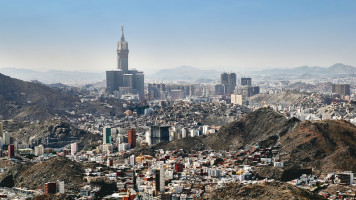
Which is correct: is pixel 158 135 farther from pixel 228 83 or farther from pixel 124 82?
pixel 228 83

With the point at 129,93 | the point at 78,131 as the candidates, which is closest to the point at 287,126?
the point at 78,131

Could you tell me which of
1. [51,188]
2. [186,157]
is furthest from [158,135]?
[51,188]

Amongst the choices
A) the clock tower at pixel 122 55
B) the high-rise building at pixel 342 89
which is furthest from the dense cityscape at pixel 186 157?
the clock tower at pixel 122 55

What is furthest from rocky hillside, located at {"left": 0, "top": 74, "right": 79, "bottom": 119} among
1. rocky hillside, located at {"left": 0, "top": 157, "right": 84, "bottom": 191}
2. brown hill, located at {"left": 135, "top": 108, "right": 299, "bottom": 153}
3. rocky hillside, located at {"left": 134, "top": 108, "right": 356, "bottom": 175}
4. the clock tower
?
the clock tower

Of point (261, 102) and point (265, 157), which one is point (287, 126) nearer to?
point (265, 157)

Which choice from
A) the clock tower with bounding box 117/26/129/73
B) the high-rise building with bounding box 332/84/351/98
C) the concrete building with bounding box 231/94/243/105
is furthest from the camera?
the clock tower with bounding box 117/26/129/73

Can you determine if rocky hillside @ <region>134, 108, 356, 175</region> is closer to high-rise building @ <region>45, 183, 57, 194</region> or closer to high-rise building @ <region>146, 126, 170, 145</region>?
high-rise building @ <region>146, 126, 170, 145</region>
